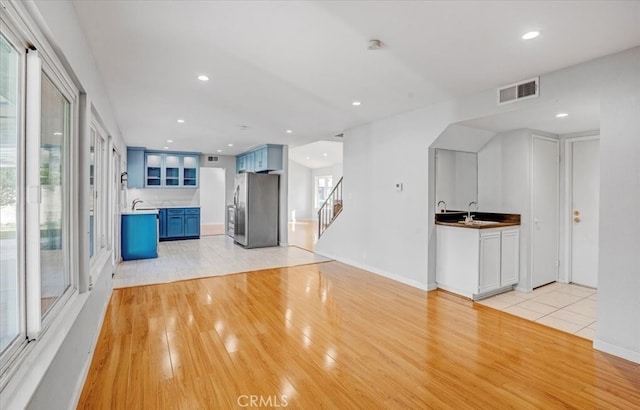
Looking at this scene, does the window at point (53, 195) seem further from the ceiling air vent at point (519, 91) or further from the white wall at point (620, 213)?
the white wall at point (620, 213)

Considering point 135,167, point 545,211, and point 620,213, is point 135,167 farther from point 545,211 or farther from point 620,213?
point 620,213

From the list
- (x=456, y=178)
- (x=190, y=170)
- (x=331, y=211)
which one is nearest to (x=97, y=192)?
(x=456, y=178)

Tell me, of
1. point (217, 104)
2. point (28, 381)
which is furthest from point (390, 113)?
point (28, 381)

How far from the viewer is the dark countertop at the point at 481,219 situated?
168 inches

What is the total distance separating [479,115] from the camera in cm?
377

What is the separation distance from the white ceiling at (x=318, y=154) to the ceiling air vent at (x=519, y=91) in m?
7.94

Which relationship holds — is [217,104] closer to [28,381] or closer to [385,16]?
[385,16]

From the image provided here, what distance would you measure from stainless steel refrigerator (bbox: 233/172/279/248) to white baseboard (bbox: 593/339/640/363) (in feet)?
20.6

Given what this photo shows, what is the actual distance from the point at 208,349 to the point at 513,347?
8.60 feet

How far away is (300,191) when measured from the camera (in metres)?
15.8

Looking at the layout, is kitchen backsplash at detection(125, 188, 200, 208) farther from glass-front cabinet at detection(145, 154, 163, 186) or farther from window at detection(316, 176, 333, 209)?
window at detection(316, 176, 333, 209)

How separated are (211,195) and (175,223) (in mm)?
3745

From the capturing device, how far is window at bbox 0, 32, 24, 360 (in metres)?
1.34

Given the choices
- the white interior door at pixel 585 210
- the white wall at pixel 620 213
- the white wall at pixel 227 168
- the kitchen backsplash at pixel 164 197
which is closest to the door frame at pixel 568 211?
the white interior door at pixel 585 210
